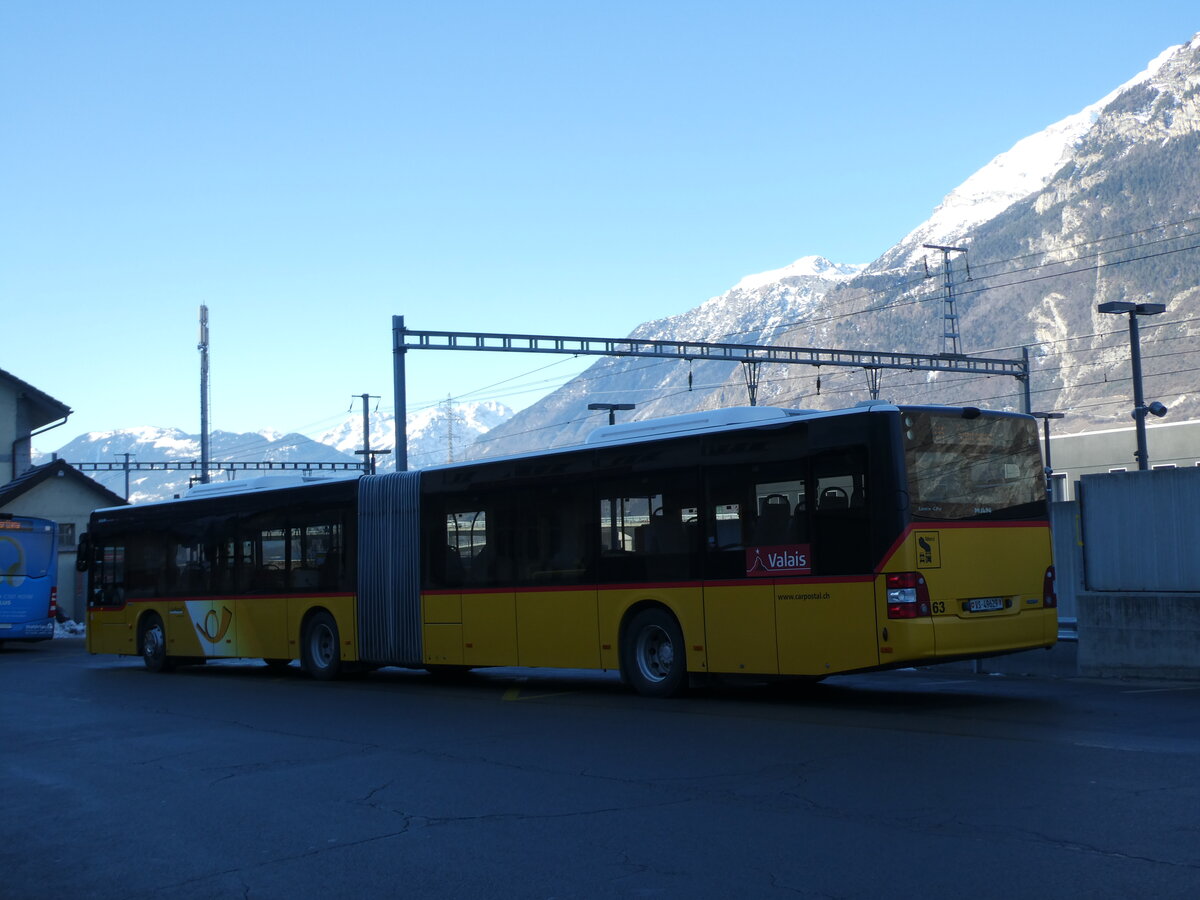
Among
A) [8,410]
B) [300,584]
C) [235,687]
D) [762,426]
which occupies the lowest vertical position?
[235,687]

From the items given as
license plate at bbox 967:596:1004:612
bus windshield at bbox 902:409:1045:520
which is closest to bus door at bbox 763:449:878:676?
bus windshield at bbox 902:409:1045:520

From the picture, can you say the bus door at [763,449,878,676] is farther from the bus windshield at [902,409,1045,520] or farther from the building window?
the building window

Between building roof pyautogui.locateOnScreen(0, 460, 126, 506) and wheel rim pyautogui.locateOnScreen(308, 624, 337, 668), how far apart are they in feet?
91.9

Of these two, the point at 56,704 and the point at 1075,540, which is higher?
the point at 1075,540

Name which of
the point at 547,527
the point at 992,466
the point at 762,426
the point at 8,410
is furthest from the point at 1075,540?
the point at 8,410

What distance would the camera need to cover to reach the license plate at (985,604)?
44.1 ft

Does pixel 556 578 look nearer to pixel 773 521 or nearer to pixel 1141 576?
pixel 773 521

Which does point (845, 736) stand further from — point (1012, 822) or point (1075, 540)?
point (1075, 540)

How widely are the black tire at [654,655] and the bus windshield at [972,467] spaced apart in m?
3.31

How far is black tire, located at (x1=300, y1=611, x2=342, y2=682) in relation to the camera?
20312 mm

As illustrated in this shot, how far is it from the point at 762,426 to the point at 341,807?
268 inches

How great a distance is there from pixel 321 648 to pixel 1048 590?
10911 millimetres

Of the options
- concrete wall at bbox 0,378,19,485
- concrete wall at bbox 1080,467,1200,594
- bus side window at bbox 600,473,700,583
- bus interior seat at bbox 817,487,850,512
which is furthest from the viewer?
concrete wall at bbox 0,378,19,485

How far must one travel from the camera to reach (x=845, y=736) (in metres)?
11.5
